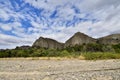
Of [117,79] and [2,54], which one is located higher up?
[2,54]

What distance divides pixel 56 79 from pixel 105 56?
3599cm

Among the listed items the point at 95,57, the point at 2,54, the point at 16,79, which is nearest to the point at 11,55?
the point at 2,54

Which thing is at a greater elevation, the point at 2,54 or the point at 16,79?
the point at 2,54

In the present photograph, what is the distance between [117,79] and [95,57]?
115 feet

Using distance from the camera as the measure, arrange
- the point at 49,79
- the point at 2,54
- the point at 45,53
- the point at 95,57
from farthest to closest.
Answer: the point at 2,54
the point at 45,53
the point at 95,57
the point at 49,79

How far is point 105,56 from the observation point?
48.9 m

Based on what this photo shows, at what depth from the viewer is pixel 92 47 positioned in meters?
116

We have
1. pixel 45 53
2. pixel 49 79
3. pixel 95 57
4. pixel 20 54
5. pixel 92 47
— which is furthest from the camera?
pixel 92 47

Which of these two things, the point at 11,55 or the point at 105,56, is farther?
the point at 11,55

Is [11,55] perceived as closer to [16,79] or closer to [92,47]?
[92,47]

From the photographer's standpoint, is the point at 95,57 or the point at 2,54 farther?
the point at 2,54

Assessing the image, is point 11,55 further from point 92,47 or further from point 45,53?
point 92,47

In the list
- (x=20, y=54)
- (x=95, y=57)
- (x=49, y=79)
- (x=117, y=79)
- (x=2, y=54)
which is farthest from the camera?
(x=2, y=54)

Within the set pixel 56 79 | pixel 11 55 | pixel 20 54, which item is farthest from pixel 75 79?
pixel 11 55
